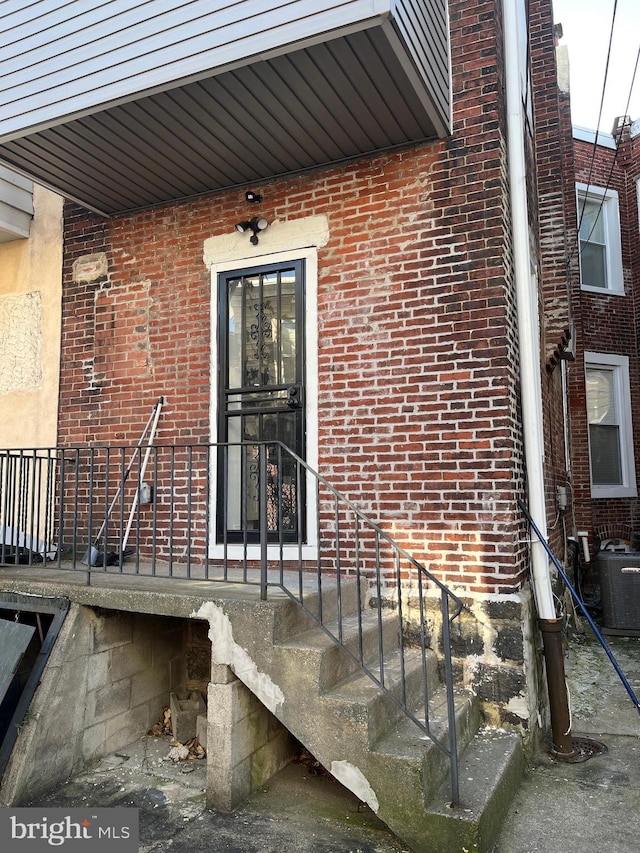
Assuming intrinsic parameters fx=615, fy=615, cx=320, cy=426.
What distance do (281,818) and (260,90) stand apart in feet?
13.3

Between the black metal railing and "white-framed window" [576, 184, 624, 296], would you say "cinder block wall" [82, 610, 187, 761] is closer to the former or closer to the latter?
the black metal railing

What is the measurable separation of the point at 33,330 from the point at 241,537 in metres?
2.96

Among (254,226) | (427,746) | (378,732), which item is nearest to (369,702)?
(378,732)

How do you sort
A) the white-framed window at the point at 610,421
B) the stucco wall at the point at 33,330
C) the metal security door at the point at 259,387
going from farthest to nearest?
the white-framed window at the point at 610,421 < the stucco wall at the point at 33,330 < the metal security door at the point at 259,387

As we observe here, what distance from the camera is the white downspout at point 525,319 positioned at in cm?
406

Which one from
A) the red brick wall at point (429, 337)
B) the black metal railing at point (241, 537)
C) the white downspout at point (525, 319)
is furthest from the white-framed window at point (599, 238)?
the black metal railing at point (241, 537)

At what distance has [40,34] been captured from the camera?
420 centimetres

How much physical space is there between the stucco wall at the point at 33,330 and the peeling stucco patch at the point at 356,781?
3.93 m

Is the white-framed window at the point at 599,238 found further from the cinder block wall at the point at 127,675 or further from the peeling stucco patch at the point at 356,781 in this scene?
the peeling stucco patch at the point at 356,781

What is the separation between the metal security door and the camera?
465 cm

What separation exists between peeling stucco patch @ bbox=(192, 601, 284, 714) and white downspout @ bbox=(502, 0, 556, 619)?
1840 millimetres

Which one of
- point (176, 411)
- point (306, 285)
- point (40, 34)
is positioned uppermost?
point (40, 34)

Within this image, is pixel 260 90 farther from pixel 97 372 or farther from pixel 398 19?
pixel 97 372

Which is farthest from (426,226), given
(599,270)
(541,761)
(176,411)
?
(599,270)
